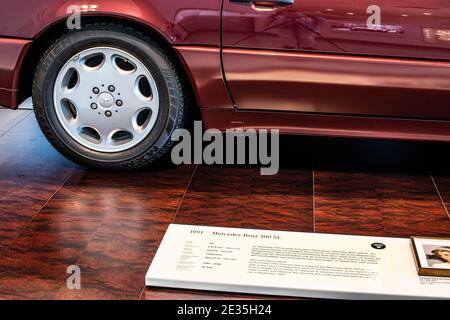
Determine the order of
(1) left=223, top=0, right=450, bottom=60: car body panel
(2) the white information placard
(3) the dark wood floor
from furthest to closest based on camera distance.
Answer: (1) left=223, top=0, right=450, bottom=60: car body panel < (3) the dark wood floor < (2) the white information placard

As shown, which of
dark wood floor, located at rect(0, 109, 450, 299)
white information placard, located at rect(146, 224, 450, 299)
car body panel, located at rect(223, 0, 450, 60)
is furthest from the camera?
car body panel, located at rect(223, 0, 450, 60)

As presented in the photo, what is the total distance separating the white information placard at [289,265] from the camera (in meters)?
2.79

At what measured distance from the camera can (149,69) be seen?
11.3 feet

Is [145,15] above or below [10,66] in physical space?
above

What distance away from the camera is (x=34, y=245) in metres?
3.09

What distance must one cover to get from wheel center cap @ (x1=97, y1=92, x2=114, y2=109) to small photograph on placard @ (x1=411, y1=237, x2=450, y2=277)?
1308 millimetres

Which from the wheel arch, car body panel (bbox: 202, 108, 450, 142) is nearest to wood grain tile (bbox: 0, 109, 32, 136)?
the wheel arch

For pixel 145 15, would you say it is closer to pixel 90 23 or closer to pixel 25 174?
pixel 90 23

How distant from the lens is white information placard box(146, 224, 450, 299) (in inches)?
110

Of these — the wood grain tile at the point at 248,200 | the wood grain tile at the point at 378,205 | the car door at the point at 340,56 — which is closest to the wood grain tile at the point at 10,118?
the wood grain tile at the point at 248,200

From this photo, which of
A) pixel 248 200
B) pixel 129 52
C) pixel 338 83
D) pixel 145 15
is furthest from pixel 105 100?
pixel 338 83

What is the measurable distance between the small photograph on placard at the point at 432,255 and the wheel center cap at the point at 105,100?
1.31m

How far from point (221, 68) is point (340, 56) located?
0.46 metres

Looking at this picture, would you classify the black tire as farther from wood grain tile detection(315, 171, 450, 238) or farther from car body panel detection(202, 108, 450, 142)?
wood grain tile detection(315, 171, 450, 238)
